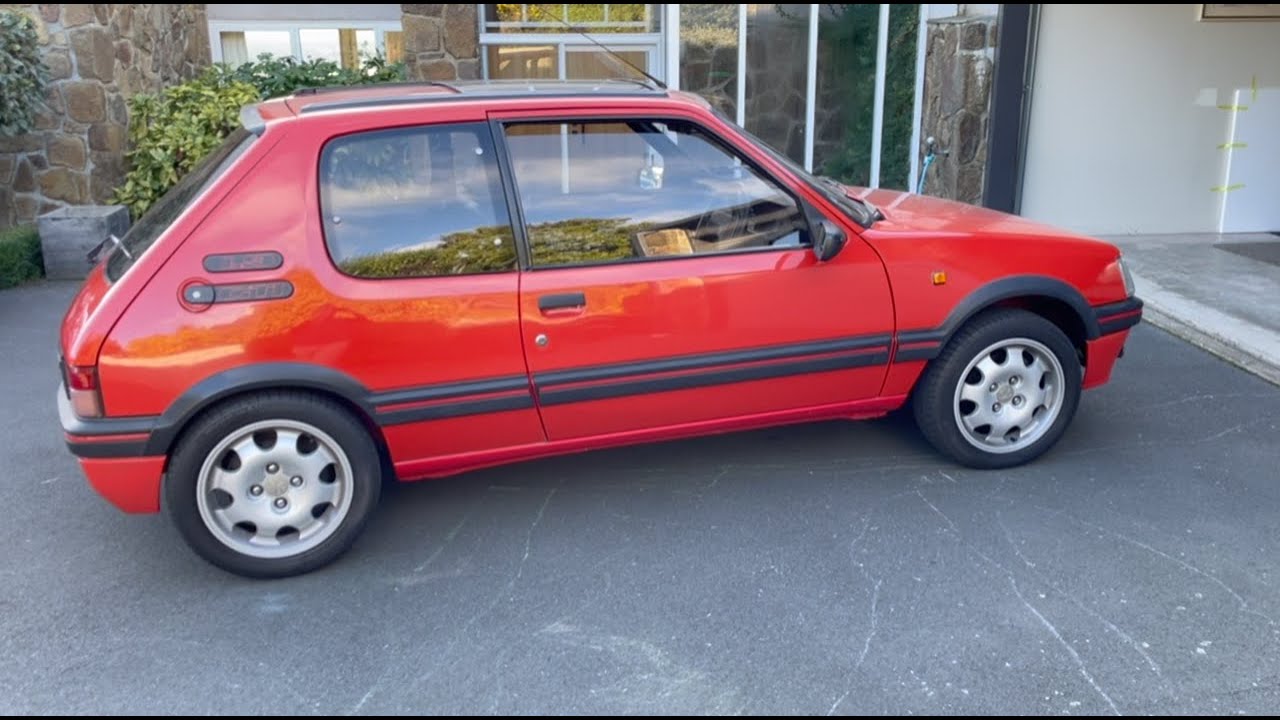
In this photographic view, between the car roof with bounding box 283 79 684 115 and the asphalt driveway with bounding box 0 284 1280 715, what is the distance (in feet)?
5.42

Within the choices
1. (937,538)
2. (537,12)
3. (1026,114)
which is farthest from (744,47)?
(937,538)

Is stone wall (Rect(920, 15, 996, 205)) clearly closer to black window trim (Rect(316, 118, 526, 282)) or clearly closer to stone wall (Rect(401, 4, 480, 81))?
stone wall (Rect(401, 4, 480, 81))

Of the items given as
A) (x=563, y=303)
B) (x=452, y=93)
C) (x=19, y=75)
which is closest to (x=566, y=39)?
(x=19, y=75)

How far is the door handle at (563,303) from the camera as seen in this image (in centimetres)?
390

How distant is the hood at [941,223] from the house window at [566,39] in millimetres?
6310

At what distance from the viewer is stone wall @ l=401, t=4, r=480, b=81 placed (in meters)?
10.3

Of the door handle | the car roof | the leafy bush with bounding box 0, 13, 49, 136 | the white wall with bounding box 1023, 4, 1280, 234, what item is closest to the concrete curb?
the white wall with bounding box 1023, 4, 1280, 234

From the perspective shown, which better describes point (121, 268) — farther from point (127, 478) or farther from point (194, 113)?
point (194, 113)

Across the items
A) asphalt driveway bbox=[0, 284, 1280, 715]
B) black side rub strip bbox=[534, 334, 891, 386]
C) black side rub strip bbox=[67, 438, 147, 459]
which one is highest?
black side rub strip bbox=[534, 334, 891, 386]

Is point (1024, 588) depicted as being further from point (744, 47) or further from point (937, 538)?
point (744, 47)

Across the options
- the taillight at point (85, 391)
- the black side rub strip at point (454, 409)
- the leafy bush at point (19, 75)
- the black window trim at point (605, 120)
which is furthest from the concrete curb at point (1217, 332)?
the leafy bush at point (19, 75)

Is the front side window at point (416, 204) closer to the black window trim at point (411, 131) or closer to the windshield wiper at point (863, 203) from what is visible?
the black window trim at point (411, 131)

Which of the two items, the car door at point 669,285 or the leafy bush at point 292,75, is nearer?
the car door at point 669,285

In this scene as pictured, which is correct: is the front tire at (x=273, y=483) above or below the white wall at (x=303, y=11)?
below
